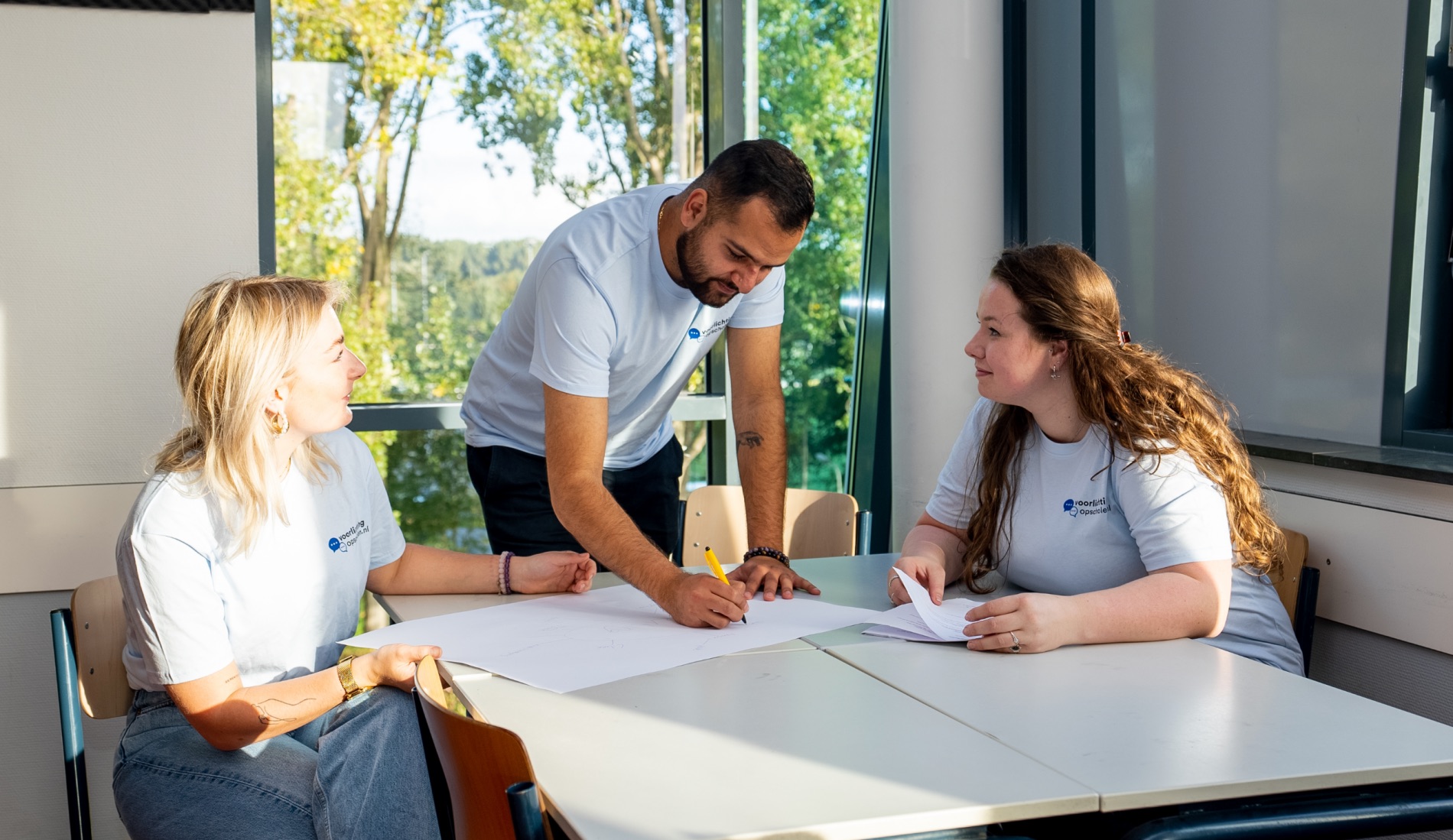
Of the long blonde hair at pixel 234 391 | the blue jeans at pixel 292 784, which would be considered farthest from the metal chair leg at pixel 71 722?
the long blonde hair at pixel 234 391

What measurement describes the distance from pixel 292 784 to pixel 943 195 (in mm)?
2610

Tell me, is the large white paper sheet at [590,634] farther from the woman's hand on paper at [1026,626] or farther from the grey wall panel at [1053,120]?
the grey wall panel at [1053,120]

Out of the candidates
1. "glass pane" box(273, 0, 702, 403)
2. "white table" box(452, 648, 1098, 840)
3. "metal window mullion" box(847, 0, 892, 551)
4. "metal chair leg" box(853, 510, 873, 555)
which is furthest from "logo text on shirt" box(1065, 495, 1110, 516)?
"glass pane" box(273, 0, 702, 403)

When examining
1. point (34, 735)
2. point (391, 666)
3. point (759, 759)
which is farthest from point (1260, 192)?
point (34, 735)

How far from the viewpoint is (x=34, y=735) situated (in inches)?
123

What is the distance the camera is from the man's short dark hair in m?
2.23

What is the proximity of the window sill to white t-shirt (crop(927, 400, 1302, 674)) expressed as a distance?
408mm

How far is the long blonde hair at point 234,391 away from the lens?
187 cm

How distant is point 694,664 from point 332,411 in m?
0.78

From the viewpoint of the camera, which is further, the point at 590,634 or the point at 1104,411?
the point at 1104,411

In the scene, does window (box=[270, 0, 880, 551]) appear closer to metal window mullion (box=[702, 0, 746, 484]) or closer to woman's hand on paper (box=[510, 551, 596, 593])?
metal window mullion (box=[702, 0, 746, 484])

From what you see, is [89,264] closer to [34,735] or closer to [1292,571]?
[34,735]

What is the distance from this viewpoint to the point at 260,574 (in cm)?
192

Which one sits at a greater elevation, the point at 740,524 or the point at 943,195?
the point at 943,195
